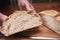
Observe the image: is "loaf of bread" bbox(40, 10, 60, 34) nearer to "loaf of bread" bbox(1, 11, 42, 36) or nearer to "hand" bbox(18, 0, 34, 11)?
"loaf of bread" bbox(1, 11, 42, 36)

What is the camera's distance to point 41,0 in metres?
2.13

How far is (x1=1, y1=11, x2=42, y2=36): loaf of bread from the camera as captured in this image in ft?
3.93

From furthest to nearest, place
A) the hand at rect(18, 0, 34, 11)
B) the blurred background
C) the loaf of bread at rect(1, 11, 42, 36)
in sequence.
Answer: the blurred background → the hand at rect(18, 0, 34, 11) → the loaf of bread at rect(1, 11, 42, 36)

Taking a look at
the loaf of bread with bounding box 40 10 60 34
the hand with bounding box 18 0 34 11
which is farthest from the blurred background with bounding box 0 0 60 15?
the loaf of bread with bounding box 40 10 60 34

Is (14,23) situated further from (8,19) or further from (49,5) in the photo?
(49,5)

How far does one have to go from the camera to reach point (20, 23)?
1242 mm

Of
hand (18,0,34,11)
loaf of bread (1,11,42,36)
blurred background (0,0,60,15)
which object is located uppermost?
hand (18,0,34,11)

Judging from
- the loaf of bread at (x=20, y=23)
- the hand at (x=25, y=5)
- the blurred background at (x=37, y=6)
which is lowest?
the blurred background at (x=37, y=6)

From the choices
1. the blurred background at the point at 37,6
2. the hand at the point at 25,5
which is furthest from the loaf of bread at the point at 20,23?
the blurred background at the point at 37,6

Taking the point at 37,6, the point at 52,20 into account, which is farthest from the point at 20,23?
the point at 37,6

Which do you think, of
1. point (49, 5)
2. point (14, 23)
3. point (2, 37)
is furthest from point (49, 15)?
point (49, 5)

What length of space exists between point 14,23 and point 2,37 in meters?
0.14

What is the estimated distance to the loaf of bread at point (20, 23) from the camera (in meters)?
1.20

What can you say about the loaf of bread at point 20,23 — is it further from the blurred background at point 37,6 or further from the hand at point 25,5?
the blurred background at point 37,6
